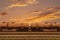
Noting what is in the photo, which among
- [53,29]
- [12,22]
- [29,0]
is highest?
[29,0]

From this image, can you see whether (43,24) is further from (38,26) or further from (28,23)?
(28,23)

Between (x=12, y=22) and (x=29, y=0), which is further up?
(x=29, y=0)

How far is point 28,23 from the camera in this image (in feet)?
41.9

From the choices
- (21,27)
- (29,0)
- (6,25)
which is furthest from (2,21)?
(29,0)

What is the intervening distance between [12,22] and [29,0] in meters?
2.29

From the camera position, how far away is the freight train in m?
12.9

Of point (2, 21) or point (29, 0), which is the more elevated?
point (29, 0)

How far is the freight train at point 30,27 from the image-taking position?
42.4 ft

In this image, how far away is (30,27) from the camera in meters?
13.2

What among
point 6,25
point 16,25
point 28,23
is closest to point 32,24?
point 28,23

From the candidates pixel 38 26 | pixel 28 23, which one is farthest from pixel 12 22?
pixel 38 26

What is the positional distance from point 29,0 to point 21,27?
2.44 meters

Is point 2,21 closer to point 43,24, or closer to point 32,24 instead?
point 32,24

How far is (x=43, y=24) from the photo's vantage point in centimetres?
1299
